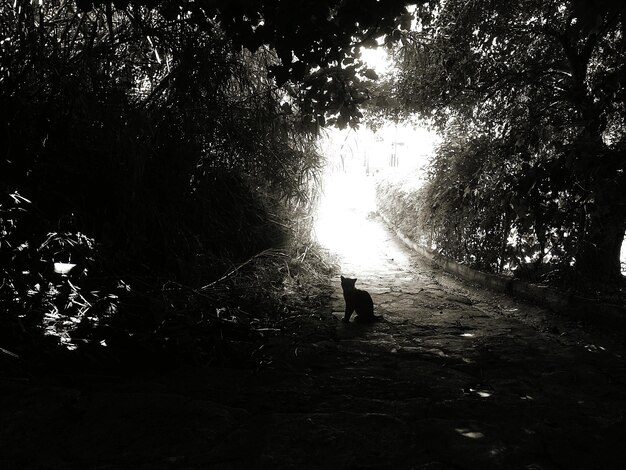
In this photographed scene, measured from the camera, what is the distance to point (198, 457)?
193 cm

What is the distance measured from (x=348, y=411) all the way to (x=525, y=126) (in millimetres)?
5183

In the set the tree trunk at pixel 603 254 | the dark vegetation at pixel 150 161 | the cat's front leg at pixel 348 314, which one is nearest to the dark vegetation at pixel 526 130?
the tree trunk at pixel 603 254

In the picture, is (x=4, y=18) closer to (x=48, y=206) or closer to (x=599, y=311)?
(x=48, y=206)

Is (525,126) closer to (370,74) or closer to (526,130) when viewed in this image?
(526,130)

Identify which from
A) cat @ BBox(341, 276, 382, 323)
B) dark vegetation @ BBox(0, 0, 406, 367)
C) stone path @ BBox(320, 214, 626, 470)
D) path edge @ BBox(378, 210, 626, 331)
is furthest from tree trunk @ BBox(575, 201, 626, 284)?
dark vegetation @ BBox(0, 0, 406, 367)

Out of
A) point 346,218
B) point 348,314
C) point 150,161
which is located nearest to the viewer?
point 150,161

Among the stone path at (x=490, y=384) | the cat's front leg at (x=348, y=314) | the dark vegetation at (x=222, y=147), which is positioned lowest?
the stone path at (x=490, y=384)

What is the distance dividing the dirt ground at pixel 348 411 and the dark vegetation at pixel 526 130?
1.64 metres

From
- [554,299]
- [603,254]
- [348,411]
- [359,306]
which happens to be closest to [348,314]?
[359,306]

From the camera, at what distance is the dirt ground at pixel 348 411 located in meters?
1.95

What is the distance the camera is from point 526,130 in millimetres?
5750

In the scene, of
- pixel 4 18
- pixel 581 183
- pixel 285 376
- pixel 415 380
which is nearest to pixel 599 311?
pixel 581 183

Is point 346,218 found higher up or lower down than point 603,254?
higher up

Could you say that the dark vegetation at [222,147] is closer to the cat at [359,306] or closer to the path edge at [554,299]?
the path edge at [554,299]
